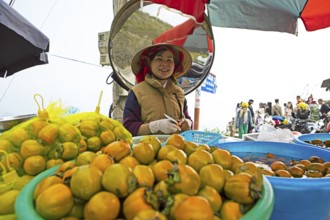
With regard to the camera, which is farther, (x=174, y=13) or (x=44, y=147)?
(x=174, y=13)

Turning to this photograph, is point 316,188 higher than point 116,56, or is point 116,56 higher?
point 116,56

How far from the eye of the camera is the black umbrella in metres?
2.82

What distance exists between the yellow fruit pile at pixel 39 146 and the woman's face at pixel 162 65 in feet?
4.32

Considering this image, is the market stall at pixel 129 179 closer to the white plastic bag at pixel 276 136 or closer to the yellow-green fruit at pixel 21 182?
the yellow-green fruit at pixel 21 182

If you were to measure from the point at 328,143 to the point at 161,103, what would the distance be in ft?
4.34

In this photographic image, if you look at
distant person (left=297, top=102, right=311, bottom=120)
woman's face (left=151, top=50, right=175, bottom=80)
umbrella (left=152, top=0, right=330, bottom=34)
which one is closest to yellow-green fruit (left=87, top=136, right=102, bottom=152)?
woman's face (left=151, top=50, right=175, bottom=80)

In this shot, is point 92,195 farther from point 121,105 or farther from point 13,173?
point 121,105

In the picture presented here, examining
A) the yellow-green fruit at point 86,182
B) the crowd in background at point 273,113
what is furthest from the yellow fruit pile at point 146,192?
the crowd in background at point 273,113

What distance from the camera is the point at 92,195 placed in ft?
1.91

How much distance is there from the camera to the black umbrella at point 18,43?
282 cm

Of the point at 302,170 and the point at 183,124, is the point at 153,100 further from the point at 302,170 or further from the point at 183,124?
the point at 302,170

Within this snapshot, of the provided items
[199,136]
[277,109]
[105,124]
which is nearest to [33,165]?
[105,124]

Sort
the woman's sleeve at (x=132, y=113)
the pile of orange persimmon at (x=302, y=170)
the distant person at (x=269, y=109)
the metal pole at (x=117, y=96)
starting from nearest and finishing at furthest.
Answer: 1. the pile of orange persimmon at (x=302, y=170)
2. the woman's sleeve at (x=132, y=113)
3. the metal pole at (x=117, y=96)
4. the distant person at (x=269, y=109)

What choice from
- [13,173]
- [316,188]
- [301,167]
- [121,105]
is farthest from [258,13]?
[13,173]
